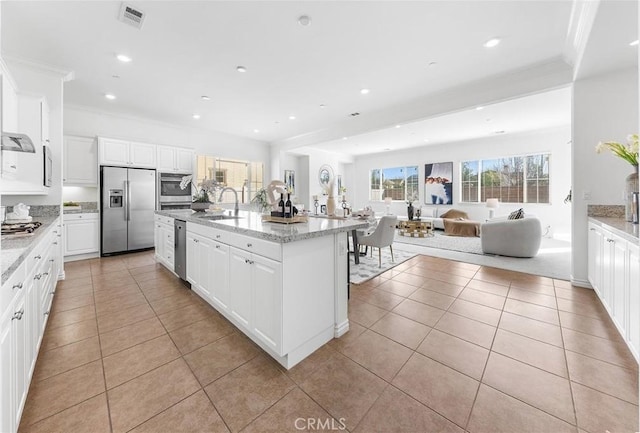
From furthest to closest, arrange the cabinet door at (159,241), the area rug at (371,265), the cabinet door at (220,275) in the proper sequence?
the cabinet door at (159,241)
the area rug at (371,265)
the cabinet door at (220,275)

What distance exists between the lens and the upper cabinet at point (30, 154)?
2.82 meters

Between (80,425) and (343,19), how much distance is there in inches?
141

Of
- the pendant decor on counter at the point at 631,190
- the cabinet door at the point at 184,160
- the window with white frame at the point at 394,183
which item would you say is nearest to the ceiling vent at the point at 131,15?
the cabinet door at the point at 184,160

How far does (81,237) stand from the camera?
15.0ft

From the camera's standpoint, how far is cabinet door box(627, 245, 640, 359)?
1613mm

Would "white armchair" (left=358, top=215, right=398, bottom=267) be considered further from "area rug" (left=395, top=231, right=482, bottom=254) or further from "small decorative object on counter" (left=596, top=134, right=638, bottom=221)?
"small decorative object on counter" (left=596, top=134, right=638, bottom=221)

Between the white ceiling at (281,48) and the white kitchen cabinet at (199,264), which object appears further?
the white kitchen cabinet at (199,264)

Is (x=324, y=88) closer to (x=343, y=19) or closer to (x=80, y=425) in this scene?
(x=343, y=19)

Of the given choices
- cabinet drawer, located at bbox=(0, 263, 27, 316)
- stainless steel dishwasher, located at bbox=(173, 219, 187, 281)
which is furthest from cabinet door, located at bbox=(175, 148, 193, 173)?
cabinet drawer, located at bbox=(0, 263, 27, 316)

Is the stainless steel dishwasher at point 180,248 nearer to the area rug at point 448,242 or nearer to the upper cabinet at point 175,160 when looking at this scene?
the upper cabinet at point 175,160

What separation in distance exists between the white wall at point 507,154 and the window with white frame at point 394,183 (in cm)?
20

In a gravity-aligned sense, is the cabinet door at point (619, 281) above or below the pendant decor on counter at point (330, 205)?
below

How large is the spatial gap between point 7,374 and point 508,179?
9.91 m

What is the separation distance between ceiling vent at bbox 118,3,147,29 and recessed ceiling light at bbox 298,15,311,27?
58.9 inches
